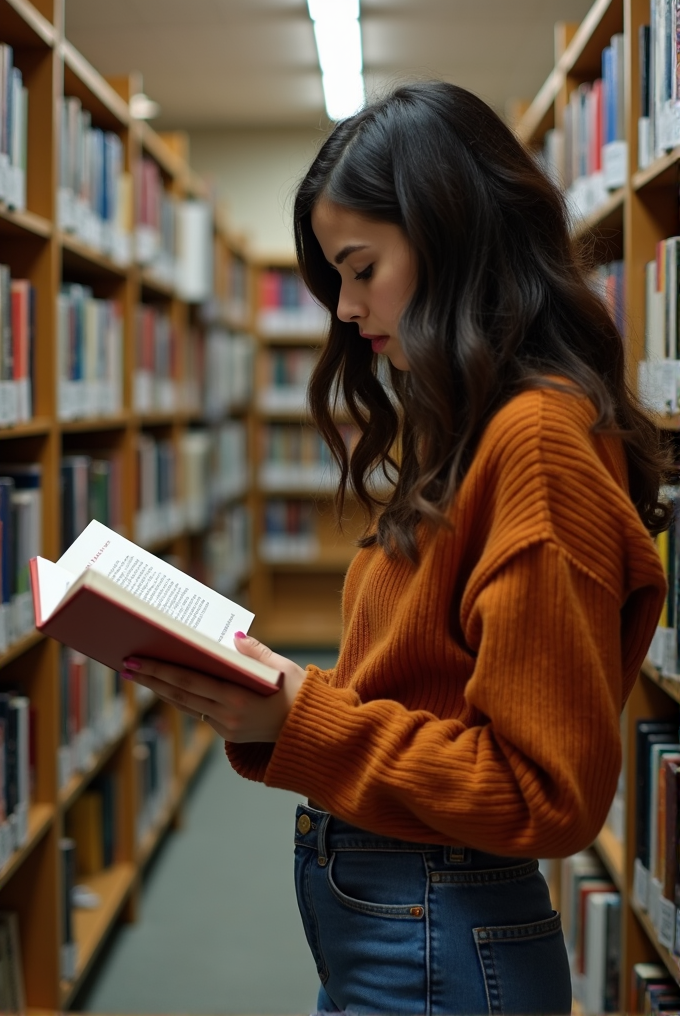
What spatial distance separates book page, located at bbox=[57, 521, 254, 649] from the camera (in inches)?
43.4

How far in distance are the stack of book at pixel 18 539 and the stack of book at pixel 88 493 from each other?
211 mm

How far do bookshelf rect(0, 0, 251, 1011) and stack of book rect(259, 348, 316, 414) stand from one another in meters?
1.59

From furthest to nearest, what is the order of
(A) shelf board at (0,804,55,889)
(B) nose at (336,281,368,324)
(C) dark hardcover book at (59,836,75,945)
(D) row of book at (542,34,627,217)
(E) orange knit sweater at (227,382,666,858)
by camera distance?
(C) dark hardcover book at (59,836,75,945), (D) row of book at (542,34,627,217), (A) shelf board at (0,804,55,889), (B) nose at (336,281,368,324), (E) orange knit sweater at (227,382,666,858)

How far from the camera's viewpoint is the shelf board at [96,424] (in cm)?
222

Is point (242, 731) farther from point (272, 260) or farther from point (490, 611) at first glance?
point (272, 260)

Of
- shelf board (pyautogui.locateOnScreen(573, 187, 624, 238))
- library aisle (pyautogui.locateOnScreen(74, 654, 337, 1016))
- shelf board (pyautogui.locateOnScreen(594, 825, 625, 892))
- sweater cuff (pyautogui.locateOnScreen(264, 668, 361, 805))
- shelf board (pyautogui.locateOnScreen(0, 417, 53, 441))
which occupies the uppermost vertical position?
shelf board (pyautogui.locateOnScreen(573, 187, 624, 238))

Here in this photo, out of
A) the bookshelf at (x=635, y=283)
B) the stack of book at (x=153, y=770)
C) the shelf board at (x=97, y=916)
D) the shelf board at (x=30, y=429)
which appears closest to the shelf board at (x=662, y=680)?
the bookshelf at (x=635, y=283)

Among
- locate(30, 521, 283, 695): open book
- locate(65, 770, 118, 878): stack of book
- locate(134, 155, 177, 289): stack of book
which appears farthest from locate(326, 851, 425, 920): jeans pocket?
locate(134, 155, 177, 289): stack of book

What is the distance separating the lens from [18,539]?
1892mm

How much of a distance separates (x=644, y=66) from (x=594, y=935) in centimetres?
154

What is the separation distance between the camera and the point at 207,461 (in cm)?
412

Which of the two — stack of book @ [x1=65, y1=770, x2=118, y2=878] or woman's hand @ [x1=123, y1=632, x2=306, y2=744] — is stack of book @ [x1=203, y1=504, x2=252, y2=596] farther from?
woman's hand @ [x1=123, y1=632, x2=306, y2=744]

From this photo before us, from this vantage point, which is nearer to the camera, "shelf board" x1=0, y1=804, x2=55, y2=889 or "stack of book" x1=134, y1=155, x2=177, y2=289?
"shelf board" x1=0, y1=804, x2=55, y2=889

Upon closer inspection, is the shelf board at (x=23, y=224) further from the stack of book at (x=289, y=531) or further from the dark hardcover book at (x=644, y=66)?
the stack of book at (x=289, y=531)
